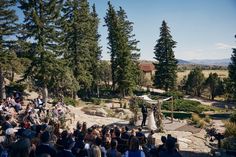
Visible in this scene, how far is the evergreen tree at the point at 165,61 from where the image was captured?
179 ft

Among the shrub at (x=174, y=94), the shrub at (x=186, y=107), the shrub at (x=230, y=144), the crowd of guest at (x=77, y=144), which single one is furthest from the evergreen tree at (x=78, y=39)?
the shrub at (x=230, y=144)

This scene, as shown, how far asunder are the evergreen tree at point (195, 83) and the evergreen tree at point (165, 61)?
6.22 metres

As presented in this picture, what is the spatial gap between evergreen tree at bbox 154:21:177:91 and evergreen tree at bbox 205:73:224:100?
6471 mm

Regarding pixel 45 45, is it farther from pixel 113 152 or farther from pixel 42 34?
pixel 113 152

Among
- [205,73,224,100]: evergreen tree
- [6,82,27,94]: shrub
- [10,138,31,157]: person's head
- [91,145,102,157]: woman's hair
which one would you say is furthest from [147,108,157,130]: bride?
[205,73,224,100]: evergreen tree

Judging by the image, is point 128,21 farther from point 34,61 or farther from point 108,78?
point 34,61

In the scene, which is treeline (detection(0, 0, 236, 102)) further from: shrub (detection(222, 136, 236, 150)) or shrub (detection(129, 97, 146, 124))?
shrub (detection(222, 136, 236, 150))

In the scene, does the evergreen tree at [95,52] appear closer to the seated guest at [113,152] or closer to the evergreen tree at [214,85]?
the evergreen tree at [214,85]

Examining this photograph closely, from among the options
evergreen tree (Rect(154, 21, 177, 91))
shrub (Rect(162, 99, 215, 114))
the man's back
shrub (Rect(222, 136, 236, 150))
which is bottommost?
shrub (Rect(162, 99, 215, 114))

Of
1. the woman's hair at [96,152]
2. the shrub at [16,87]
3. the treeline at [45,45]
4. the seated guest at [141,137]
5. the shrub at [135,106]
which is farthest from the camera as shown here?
the shrub at [16,87]

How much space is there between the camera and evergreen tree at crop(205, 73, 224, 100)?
55.8 m

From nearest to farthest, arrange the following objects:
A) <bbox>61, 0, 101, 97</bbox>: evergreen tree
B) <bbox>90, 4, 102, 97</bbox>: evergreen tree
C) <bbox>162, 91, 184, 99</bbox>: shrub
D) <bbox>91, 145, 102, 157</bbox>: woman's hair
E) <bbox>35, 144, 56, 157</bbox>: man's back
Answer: <bbox>35, 144, 56, 157</bbox>: man's back → <bbox>91, 145, 102, 157</bbox>: woman's hair → <bbox>61, 0, 101, 97</bbox>: evergreen tree → <bbox>90, 4, 102, 97</bbox>: evergreen tree → <bbox>162, 91, 184, 99</bbox>: shrub

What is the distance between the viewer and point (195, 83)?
5956cm

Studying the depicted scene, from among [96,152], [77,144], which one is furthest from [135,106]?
[96,152]
